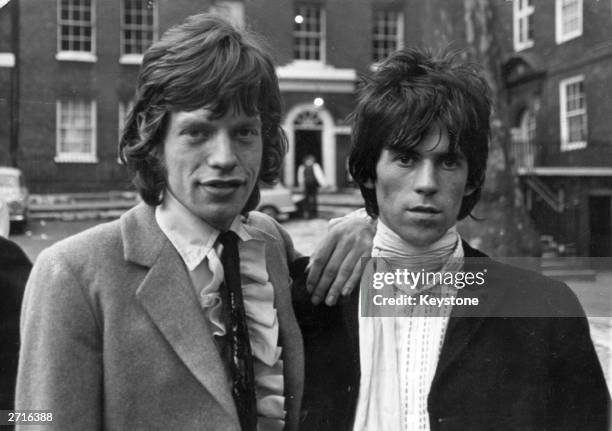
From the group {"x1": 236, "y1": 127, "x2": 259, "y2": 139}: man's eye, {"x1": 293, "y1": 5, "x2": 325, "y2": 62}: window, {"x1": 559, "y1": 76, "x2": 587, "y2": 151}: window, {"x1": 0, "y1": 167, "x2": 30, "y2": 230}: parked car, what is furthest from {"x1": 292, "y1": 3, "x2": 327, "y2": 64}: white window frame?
{"x1": 0, "y1": 167, "x2": 30, "y2": 230}: parked car

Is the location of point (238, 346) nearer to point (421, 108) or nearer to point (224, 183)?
point (224, 183)

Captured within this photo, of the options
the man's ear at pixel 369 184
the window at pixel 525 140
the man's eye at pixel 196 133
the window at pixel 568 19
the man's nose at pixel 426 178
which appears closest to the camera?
the man's eye at pixel 196 133

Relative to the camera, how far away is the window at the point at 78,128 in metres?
1.63

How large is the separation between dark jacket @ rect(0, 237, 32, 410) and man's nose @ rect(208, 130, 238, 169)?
0.74 meters

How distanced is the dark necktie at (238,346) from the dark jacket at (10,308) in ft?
2.11

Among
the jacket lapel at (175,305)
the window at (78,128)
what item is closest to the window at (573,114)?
the jacket lapel at (175,305)

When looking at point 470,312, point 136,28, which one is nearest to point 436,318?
point 470,312

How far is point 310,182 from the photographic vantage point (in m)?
1.69

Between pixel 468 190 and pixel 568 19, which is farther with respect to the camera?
pixel 568 19

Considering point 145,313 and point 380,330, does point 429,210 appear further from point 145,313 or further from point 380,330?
point 145,313

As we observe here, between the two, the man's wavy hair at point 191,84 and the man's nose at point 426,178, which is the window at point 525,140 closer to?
the man's nose at point 426,178

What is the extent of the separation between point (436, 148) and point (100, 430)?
81 cm

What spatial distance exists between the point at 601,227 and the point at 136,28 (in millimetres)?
1343

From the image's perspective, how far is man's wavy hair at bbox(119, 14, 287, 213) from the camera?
1.11m
